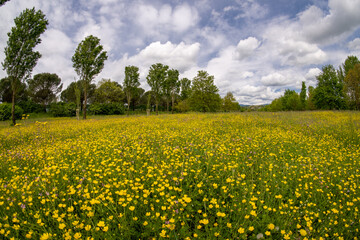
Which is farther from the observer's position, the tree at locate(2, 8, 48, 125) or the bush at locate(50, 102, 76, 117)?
the bush at locate(50, 102, 76, 117)

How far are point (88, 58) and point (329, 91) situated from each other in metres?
50.1

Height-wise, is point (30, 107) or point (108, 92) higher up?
point (108, 92)

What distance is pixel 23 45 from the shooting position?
19422 millimetres

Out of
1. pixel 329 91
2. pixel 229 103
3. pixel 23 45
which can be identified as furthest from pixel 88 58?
pixel 229 103

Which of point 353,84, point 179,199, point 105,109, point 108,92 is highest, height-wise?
point 108,92

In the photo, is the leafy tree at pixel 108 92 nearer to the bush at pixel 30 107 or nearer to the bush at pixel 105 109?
the bush at pixel 105 109

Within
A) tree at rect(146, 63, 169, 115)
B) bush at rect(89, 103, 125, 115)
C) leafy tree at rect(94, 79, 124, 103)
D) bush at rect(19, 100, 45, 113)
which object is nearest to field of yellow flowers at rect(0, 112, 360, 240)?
tree at rect(146, 63, 169, 115)

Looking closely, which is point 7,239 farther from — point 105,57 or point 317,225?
point 105,57

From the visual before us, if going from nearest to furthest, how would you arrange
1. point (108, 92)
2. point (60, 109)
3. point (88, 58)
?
point (88, 58), point (60, 109), point (108, 92)

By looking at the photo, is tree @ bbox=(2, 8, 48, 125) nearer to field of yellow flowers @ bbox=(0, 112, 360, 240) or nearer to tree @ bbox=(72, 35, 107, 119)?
tree @ bbox=(72, 35, 107, 119)

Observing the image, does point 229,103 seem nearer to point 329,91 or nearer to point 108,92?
point 329,91

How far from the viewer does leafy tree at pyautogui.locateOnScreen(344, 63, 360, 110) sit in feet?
86.6

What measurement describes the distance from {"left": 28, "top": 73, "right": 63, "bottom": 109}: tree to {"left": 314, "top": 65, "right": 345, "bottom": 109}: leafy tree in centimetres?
7656

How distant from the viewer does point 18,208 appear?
2842 millimetres
